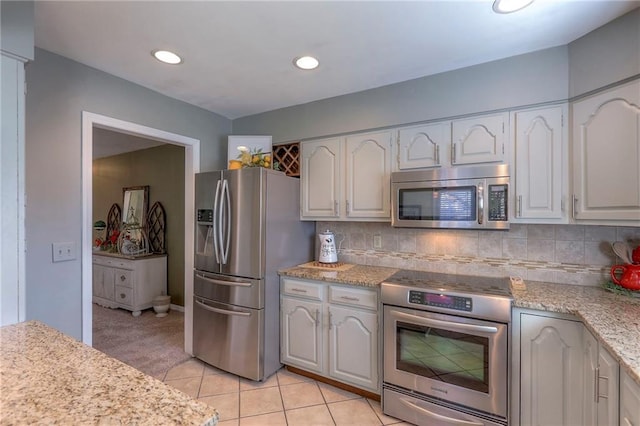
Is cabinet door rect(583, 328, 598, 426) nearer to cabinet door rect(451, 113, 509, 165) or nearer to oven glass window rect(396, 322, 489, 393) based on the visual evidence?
oven glass window rect(396, 322, 489, 393)

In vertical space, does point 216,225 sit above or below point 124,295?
above

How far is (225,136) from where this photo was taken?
3.18m

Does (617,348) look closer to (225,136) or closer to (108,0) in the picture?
(108,0)

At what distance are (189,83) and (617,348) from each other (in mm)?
2939

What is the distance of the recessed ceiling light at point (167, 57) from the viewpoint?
1926 mm

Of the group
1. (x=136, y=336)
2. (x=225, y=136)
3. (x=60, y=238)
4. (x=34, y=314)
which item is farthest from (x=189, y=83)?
(x=136, y=336)

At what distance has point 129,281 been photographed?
4.03 m

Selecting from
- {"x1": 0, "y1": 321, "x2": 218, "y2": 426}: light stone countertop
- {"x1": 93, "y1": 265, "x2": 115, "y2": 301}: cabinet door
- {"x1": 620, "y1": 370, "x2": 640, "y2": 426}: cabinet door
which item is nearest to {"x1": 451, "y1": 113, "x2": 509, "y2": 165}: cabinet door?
{"x1": 620, "y1": 370, "x2": 640, "y2": 426}: cabinet door

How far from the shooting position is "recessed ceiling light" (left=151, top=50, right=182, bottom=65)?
6.32 ft

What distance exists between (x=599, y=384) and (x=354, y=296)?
133cm

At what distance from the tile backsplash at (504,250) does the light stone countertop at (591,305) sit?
128 millimetres

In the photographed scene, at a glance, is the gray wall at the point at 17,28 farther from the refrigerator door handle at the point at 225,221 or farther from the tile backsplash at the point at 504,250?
the tile backsplash at the point at 504,250

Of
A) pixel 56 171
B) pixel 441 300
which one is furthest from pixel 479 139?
pixel 56 171

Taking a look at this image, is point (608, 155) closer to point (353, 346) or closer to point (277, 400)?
point (353, 346)
